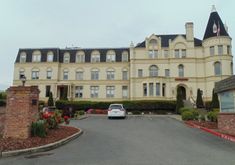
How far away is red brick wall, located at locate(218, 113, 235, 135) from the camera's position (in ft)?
46.1

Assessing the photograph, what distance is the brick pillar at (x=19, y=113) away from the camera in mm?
10633

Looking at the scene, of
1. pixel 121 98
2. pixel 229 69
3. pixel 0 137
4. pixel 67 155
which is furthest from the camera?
pixel 121 98

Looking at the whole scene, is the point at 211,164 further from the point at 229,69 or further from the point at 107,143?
the point at 229,69

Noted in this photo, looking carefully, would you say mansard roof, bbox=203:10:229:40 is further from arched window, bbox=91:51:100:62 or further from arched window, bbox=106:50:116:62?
arched window, bbox=91:51:100:62

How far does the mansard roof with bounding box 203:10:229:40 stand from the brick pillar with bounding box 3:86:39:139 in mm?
39925

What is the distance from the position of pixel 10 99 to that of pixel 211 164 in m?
8.13

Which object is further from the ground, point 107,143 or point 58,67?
point 58,67

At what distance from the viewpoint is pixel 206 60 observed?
45312mm

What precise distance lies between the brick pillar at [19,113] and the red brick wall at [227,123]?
10.4 meters

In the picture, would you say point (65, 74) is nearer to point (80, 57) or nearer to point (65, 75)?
point (65, 75)

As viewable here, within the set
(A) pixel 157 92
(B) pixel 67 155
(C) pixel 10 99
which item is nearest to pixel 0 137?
(C) pixel 10 99

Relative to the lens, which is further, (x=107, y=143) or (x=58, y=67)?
(x=58, y=67)

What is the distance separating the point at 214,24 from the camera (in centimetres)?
4553

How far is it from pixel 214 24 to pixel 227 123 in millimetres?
35069
